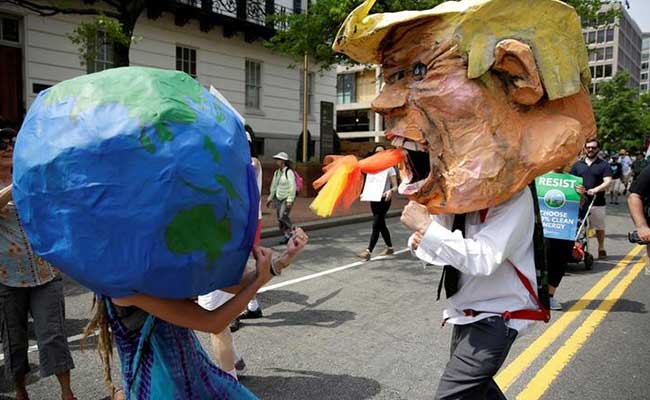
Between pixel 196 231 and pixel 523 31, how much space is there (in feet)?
5.37

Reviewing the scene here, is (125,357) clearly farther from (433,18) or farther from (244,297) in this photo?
(433,18)

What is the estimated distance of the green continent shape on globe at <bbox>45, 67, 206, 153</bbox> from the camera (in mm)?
1488

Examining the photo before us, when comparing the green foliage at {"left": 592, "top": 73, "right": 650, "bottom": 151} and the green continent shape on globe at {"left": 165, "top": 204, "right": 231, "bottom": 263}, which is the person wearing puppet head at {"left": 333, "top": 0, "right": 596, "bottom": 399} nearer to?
the green continent shape on globe at {"left": 165, "top": 204, "right": 231, "bottom": 263}

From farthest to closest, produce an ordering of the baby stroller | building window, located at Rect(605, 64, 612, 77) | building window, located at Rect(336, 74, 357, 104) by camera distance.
Result: building window, located at Rect(605, 64, 612, 77) < building window, located at Rect(336, 74, 357, 104) < the baby stroller

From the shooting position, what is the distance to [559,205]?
6453 mm

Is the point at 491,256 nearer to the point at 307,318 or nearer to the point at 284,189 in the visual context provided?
the point at 307,318

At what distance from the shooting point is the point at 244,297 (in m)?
1.89

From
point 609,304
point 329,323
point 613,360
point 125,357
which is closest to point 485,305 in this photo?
point 125,357

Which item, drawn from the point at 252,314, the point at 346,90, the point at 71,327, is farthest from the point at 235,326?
the point at 346,90

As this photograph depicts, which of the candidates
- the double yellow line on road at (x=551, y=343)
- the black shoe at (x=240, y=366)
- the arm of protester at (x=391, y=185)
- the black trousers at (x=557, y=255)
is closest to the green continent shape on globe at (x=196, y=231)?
the black shoe at (x=240, y=366)

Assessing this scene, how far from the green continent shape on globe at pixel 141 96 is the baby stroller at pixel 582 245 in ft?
23.7

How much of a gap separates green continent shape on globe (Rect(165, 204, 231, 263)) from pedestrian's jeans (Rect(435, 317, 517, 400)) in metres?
1.41

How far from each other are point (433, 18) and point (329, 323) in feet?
11.9

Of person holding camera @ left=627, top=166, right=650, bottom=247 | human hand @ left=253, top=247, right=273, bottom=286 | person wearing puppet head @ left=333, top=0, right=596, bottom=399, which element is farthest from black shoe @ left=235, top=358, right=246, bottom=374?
person holding camera @ left=627, top=166, right=650, bottom=247
